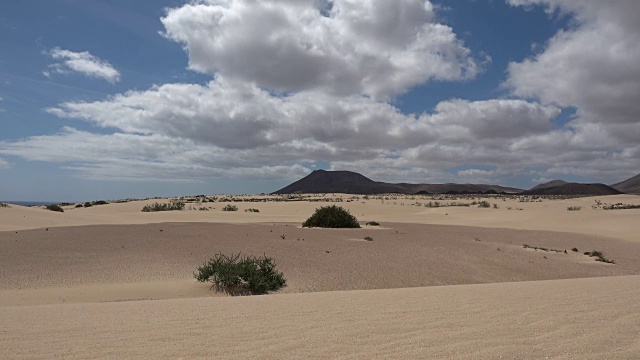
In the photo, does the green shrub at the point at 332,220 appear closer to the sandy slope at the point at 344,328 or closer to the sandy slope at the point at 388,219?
the sandy slope at the point at 388,219

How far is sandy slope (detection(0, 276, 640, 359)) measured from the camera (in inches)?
197

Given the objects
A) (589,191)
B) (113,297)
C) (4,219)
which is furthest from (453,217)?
(589,191)

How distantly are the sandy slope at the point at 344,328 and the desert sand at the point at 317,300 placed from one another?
0.08ft

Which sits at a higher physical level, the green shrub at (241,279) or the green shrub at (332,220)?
the green shrub at (332,220)

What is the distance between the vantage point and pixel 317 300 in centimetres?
838

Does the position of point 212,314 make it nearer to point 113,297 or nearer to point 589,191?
point 113,297

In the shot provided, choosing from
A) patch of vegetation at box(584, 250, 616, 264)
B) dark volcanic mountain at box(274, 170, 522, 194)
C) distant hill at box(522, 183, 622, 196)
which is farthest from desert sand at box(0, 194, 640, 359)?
dark volcanic mountain at box(274, 170, 522, 194)

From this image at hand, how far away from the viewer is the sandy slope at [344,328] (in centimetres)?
502

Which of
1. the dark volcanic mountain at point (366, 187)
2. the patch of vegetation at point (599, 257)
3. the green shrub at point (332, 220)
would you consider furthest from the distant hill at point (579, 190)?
the patch of vegetation at point (599, 257)

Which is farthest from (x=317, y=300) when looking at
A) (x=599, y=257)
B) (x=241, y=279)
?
(x=599, y=257)

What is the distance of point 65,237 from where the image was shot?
18344 millimetres

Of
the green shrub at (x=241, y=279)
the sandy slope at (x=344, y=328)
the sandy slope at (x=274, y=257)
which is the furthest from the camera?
the sandy slope at (x=274, y=257)

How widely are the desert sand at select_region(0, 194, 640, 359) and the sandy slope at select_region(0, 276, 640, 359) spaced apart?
23 millimetres

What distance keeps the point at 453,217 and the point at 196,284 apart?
3264 centimetres
